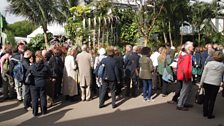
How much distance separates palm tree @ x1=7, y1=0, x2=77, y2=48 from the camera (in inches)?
1070

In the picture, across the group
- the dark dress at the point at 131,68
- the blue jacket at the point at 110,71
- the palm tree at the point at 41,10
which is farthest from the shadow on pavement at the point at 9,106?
the palm tree at the point at 41,10

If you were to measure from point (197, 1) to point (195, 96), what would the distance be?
76.1ft

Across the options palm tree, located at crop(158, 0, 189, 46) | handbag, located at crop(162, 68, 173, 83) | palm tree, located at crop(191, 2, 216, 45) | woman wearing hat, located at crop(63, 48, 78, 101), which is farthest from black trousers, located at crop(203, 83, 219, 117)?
palm tree, located at crop(191, 2, 216, 45)

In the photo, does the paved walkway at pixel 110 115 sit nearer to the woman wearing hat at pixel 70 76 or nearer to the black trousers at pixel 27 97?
the black trousers at pixel 27 97

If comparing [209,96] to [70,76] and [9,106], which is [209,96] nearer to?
[70,76]

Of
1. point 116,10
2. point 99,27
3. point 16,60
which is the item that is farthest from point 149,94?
point 116,10

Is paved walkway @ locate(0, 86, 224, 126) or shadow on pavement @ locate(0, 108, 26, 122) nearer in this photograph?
paved walkway @ locate(0, 86, 224, 126)

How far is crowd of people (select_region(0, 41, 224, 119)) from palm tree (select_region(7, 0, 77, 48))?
15367 millimetres

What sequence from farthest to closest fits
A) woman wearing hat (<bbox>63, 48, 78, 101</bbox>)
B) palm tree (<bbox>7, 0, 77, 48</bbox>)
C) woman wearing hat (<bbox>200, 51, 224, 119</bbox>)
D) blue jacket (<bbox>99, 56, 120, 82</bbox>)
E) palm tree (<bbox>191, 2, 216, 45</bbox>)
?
palm tree (<bbox>191, 2, 216, 45</bbox>)
palm tree (<bbox>7, 0, 77, 48</bbox>)
woman wearing hat (<bbox>63, 48, 78, 101</bbox>)
blue jacket (<bbox>99, 56, 120, 82</bbox>)
woman wearing hat (<bbox>200, 51, 224, 119</bbox>)

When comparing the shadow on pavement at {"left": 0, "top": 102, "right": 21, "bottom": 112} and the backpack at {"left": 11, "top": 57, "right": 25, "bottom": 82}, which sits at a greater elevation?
the backpack at {"left": 11, "top": 57, "right": 25, "bottom": 82}

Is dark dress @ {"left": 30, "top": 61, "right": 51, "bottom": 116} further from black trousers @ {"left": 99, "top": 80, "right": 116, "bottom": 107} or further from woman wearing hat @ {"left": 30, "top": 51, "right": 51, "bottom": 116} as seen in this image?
black trousers @ {"left": 99, "top": 80, "right": 116, "bottom": 107}

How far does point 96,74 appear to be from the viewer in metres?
11.1

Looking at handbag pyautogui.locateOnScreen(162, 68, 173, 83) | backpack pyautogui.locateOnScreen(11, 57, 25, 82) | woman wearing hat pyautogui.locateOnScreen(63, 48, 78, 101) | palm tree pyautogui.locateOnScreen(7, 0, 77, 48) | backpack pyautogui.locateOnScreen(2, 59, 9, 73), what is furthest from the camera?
palm tree pyautogui.locateOnScreen(7, 0, 77, 48)

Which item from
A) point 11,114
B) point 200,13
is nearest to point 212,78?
point 11,114
